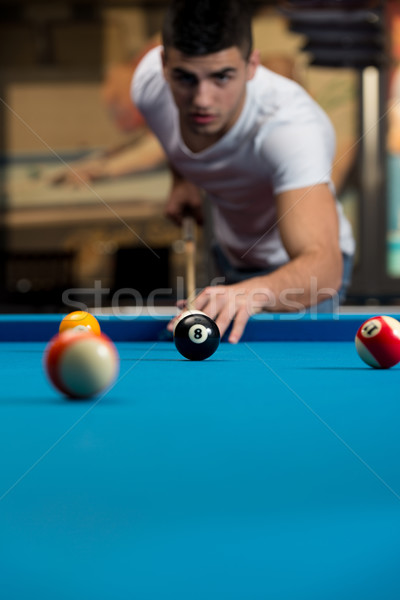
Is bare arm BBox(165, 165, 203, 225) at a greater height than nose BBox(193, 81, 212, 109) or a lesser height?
lesser

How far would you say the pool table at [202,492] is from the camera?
56 centimetres

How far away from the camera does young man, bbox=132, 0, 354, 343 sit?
338cm

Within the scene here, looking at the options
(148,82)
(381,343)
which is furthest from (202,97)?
(381,343)

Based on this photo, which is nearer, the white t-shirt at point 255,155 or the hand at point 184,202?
the white t-shirt at point 255,155

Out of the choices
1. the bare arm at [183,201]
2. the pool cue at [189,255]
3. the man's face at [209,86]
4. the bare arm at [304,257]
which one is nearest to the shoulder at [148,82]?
the man's face at [209,86]

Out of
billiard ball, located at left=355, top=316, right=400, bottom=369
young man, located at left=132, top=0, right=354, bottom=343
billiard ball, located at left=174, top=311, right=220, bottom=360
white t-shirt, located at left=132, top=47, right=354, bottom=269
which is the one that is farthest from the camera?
white t-shirt, located at left=132, top=47, right=354, bottom=269

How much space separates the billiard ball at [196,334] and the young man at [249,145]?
2.60ft

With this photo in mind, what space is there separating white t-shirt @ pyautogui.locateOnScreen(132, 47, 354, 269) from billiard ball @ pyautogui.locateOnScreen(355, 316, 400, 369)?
64.3 inches

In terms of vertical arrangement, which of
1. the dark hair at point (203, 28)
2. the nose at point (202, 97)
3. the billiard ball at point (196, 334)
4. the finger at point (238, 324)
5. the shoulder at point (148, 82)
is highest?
the dark hair at point (203, 28)

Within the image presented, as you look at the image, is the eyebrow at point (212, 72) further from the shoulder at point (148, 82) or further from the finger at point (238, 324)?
the finger at point (238, 324)

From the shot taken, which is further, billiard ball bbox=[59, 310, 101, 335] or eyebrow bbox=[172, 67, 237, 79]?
eyebrow bbox=[172, 67, 237, 79]

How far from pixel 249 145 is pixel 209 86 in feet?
1.30

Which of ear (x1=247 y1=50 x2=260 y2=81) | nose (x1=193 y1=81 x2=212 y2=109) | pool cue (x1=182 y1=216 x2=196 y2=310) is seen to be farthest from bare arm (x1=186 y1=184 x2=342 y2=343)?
ear (x1=247 y1=50 x2=260 y2=81)

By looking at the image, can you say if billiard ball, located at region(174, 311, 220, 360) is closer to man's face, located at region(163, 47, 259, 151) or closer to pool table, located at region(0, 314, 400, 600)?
pool table, located at region(0, 314, 400, 600)
